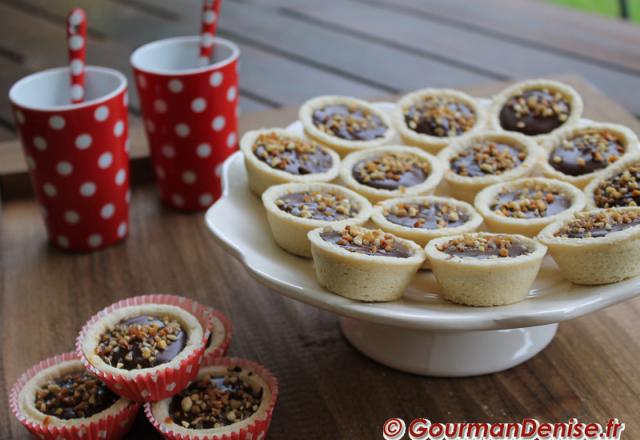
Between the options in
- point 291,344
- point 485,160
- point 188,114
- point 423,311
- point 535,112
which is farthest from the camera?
point 188,114

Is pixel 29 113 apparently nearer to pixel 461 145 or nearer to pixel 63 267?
pixel 63 267

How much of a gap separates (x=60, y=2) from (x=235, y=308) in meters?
1.97

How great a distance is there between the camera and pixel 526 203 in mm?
1500

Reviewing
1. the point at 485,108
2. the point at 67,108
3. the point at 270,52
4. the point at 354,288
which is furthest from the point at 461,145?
the point at 270,52

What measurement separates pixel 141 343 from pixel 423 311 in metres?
0.43

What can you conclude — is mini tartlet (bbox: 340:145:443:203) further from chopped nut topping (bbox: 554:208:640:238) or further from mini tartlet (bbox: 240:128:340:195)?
chopped nut topping (bbox: 554:208:640:238)

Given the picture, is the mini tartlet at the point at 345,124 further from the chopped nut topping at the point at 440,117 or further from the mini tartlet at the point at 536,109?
the mini tartlet at the point at 536,109

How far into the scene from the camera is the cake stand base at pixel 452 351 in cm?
144

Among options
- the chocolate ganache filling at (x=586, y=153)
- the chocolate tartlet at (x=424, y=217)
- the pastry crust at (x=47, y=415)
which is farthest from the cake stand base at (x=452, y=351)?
the pastry crust at (x=47, y=415)

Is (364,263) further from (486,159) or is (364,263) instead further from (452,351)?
(486,159)

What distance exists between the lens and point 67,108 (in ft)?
5.61

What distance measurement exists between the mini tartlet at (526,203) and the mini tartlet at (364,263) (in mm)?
188

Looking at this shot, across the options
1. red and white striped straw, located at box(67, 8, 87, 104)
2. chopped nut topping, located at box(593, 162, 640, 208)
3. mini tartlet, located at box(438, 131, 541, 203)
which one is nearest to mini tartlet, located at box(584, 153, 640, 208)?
chopped nut topping, located at box(593, 162, 640, 208)

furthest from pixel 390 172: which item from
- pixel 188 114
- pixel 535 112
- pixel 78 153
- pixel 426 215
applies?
Result: pixel 78 153
